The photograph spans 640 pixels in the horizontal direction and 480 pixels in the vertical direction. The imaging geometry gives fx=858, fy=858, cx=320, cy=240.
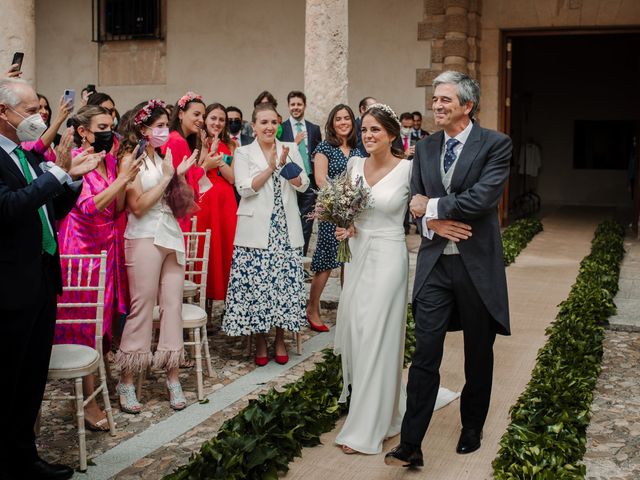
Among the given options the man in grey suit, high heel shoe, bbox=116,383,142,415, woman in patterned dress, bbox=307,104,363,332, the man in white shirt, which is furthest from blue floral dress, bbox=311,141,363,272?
the man in white shirt

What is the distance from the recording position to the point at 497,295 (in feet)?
13.5

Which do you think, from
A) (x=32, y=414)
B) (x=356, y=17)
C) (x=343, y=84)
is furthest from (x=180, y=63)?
(x=32, y=414)

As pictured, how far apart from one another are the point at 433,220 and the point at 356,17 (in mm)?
9625

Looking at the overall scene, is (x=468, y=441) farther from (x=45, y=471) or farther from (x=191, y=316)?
(x=45, y=471)

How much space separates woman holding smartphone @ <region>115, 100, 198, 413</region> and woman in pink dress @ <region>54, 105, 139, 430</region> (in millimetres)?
114

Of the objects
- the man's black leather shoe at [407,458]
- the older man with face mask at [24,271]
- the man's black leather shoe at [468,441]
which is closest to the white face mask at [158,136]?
the older man with face mask at [24,271]

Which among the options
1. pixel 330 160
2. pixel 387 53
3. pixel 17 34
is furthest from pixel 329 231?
pixel 387 53

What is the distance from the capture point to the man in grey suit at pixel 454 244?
4027 millimetres

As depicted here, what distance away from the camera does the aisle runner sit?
163 inches

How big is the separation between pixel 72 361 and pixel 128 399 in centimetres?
94

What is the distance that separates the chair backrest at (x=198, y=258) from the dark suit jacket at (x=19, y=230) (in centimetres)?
190

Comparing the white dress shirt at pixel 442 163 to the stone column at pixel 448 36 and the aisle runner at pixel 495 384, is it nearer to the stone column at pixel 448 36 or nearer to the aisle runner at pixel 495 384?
the aisle runner at pixel 495 384

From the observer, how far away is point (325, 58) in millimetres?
9148

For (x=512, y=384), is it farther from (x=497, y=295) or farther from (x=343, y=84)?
(x=343, y=84)
